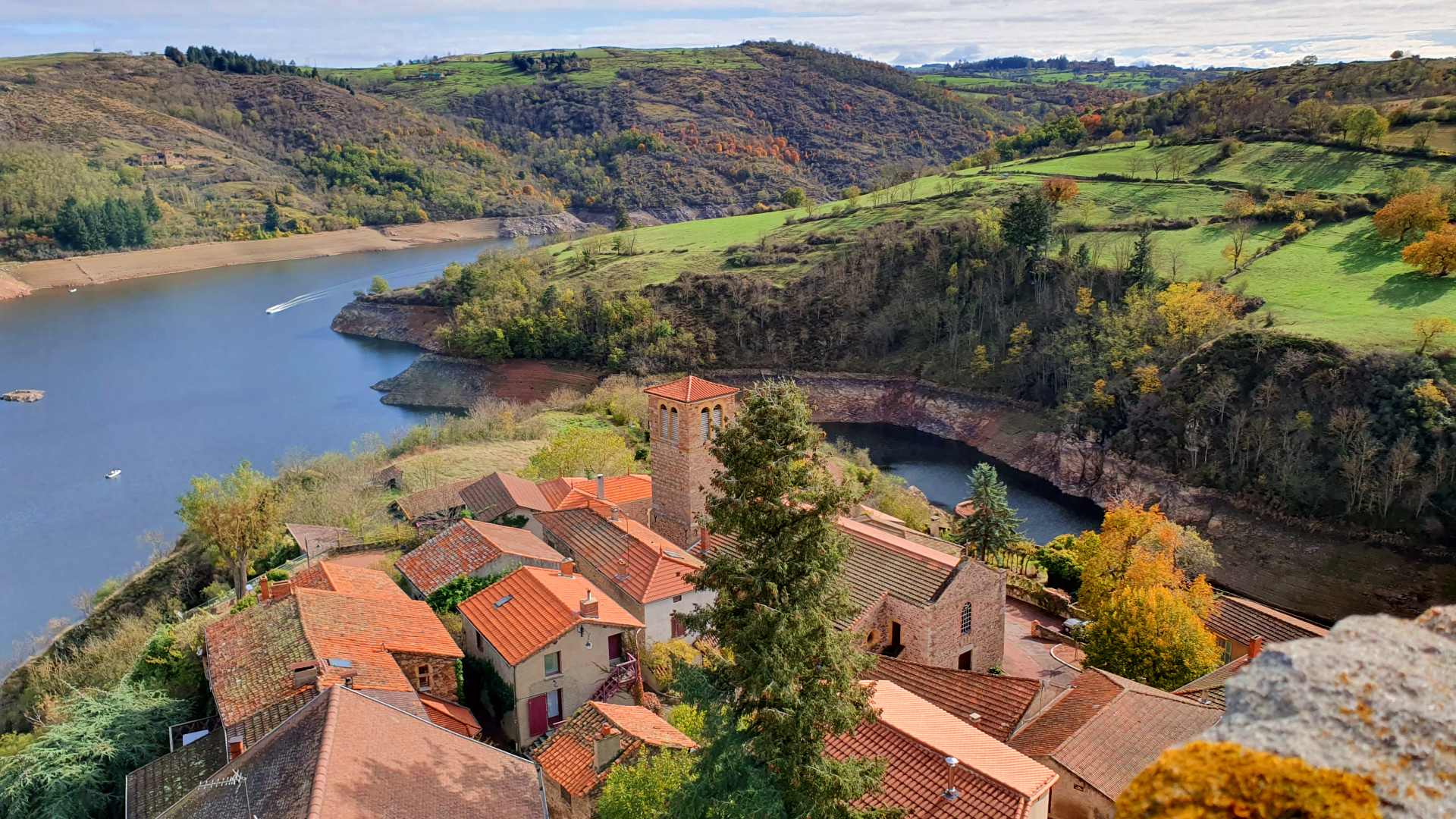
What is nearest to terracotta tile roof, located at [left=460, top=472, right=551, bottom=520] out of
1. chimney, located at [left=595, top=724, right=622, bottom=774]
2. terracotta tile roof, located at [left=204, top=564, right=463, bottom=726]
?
terracotta tile roof, located at [left=204, top=564, right=463, bottom=726]

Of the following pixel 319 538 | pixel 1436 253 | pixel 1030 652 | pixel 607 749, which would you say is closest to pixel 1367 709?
pixel 607 749

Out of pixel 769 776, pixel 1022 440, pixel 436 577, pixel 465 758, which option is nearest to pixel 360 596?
pixel 436 577

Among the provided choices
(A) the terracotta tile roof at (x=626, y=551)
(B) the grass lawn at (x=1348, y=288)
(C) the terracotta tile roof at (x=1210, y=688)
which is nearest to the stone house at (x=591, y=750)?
(A) the terracotta tile roof at (x=626, y=551)

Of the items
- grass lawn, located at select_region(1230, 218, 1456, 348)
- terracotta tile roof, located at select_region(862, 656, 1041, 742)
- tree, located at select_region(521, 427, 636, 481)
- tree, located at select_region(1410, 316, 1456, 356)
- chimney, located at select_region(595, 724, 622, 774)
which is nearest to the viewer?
chimney, located at select_region(595, 724, 622, 774)

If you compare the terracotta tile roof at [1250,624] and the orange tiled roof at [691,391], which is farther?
the terracotta tile roof at [1250,624]

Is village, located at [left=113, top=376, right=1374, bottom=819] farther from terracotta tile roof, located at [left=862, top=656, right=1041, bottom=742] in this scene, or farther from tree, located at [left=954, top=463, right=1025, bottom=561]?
tree, located at [left=954, top=463, right=1025, bottom=561]

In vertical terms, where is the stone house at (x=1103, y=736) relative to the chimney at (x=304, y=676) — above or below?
below

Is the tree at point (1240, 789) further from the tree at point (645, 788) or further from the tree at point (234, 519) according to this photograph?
the tree at point (234, 519)
